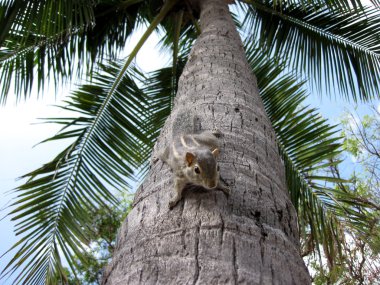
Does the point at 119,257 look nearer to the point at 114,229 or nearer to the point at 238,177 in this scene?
the point at 238,177

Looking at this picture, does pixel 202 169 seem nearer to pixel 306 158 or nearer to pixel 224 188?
pixel 224 188

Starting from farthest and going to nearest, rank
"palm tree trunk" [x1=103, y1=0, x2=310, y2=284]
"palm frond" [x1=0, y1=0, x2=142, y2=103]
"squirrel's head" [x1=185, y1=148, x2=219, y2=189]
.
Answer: "palm frond" [x1=0, y1=0, x2=142, y2=103] < "squirrel's head" [x1=185, y1=148, x2=219, y2=189] < "palm tree trunk" [x1=103, y1=0, x2=310, y2=284]

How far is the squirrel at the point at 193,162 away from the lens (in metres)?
1.61

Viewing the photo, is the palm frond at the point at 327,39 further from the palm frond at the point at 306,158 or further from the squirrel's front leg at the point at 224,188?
the squirrel's front leg at the point at 224,188

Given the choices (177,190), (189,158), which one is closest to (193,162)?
(189,158)

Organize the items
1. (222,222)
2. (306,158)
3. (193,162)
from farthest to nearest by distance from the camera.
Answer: (306,158), (193,162), (222,222)

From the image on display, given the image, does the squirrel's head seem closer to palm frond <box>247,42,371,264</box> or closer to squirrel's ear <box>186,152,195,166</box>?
squirrel's ear <box>186,152,195,166</box>

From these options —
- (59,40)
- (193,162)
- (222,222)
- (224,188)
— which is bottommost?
(222,222)

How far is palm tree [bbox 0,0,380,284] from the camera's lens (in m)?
1.47

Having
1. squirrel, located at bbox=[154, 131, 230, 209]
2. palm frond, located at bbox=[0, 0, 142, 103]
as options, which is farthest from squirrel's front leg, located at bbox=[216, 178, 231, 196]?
palm frond, located at bbox=[0, 0, 142, 103]

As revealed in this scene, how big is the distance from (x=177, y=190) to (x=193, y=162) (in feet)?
0.43

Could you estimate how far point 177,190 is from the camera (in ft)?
5.47

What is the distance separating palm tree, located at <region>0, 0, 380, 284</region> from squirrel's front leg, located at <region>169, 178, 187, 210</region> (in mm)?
29

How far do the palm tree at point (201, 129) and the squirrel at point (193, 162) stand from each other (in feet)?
0.16
